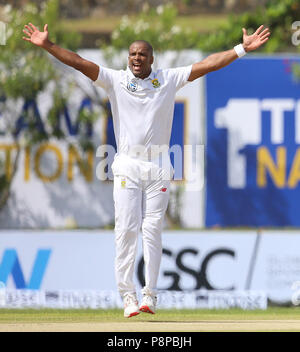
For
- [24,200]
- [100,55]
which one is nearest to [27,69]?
[100,55]

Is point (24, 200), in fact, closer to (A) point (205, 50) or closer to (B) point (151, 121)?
(A) point (205, 50)

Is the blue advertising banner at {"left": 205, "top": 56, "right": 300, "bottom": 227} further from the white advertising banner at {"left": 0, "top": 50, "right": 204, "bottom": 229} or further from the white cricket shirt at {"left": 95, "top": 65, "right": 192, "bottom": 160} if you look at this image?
the white cricket shirt at {"left": 95, "top": 65, "right": 192, "bottom": 160}

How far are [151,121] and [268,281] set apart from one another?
18.9 feet

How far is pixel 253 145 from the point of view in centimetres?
2138

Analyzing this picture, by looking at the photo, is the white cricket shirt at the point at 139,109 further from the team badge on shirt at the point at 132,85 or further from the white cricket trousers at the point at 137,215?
the white cricket trousers at the point at 137,215

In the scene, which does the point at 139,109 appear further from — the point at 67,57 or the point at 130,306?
the point at 130,306

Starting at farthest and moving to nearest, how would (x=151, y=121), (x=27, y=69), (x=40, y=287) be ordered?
1. (x=27, y=69)
2. (x=40, y=287)
3. (x=151, y=121)

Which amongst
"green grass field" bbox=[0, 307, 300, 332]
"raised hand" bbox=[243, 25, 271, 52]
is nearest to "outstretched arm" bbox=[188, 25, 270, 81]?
"raised hand" bbox=[243, 25, 271, 52]

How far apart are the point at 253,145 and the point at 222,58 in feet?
42.8

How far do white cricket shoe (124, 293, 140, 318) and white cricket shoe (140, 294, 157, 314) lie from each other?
0.07 meters

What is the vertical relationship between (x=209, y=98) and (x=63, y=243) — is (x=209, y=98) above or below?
above

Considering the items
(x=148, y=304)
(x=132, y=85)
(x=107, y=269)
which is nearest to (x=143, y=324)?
(x=148, y=304)

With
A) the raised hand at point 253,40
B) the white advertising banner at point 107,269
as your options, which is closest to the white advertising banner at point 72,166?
the white advertising banner at point 107,269

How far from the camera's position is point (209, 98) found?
70.4ft
